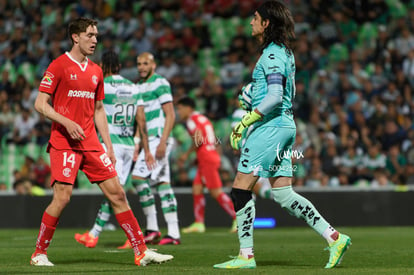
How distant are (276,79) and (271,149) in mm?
646

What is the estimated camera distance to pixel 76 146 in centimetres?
831

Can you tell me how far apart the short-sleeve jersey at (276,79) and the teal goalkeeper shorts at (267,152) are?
0.27ft

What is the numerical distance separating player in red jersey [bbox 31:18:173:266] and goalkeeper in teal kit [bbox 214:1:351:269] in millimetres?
938

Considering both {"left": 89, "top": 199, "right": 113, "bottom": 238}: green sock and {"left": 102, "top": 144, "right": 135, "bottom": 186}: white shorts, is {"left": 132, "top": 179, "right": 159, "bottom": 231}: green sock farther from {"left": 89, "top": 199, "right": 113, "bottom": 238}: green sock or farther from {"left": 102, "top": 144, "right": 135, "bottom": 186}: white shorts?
{"left": 89, "top": 199, "right": 113, "bottom": 238}: green sock

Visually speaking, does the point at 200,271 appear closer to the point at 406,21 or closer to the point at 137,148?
the point at 137,148

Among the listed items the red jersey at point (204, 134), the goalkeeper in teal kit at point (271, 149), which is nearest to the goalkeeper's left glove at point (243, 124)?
the goalkeeper in teal kit at point (271, 149)

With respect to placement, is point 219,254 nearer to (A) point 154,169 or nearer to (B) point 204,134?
(A) point 154,169

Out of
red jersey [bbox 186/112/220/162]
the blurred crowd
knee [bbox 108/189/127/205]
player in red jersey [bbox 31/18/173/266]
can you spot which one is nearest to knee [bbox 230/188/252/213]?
player in red jersey [bbox 31/18/173/266]

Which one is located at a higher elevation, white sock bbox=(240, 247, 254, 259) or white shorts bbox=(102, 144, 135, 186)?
white shorts bbox=(102, 144, 135, 186)

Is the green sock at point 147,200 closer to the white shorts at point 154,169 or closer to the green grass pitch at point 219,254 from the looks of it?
the white shorts at point 154,169

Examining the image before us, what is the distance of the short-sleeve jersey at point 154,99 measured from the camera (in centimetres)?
1162

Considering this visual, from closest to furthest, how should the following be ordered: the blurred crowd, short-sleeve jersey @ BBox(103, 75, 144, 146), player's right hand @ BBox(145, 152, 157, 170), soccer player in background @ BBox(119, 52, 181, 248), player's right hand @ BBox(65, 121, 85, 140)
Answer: player's right hand @ BBox(65, 121, 85, 140), short-sleeve jersey @ BBox(103, 75, 144, 146), player's right hand @ BBox(145, 152, 157, 170), soccer player in background @ BBox(119, 52, 181, 248), the blurred crowd

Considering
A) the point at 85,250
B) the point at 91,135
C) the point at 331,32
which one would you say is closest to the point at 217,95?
the point at 331,32

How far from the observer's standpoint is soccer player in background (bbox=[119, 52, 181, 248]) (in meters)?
11.5
